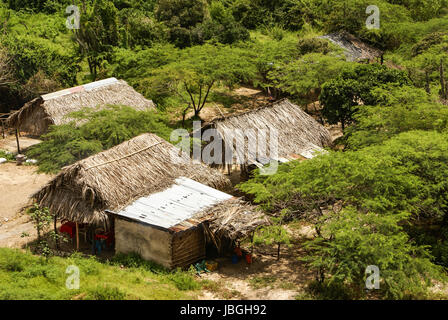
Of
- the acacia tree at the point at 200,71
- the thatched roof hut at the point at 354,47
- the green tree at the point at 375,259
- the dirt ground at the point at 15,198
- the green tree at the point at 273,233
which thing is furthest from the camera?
the thatched roof hut at the point at 354,47

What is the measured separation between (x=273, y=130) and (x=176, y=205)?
717 cm

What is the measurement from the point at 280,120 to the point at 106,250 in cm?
974

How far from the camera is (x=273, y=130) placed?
2347cm

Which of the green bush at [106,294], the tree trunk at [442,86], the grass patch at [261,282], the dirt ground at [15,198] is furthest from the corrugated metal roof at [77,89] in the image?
the tree trunk at [442,86]

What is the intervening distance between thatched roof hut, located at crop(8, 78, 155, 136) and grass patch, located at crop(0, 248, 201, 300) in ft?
33.1

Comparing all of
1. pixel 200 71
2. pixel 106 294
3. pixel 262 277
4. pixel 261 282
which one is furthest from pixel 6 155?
pixel 261 282

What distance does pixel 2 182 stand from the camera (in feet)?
77.7

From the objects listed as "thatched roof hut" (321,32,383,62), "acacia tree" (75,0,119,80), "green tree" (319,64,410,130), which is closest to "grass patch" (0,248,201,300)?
"green tree" (319,64,410,130)

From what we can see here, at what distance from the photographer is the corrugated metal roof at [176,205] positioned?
16.8 meters

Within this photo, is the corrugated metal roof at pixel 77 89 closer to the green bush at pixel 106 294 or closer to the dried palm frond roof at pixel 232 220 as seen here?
the dried palm frond roof at pixel 232 220

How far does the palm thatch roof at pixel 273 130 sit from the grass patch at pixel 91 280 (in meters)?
6.80

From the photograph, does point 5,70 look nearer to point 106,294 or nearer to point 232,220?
point 232,220

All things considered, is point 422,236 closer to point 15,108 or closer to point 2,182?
point 2,182
